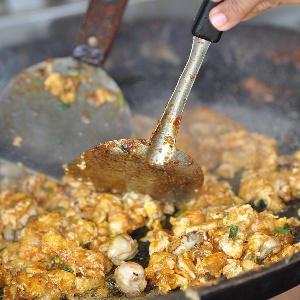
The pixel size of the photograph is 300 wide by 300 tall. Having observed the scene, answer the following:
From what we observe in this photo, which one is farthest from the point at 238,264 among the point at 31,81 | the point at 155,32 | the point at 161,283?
the point at 155,32

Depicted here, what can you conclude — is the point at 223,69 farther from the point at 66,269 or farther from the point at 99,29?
the point at 66,269

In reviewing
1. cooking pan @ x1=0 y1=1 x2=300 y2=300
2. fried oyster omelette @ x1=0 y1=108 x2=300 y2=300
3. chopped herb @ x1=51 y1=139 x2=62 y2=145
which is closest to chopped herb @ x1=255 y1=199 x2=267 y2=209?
fried oyster omelette @ x1=0 y1=108 x2=300 y2=300

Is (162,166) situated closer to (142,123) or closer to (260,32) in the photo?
(142,123)

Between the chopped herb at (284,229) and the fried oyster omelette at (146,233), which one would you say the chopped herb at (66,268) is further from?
the chopped herb at (284,229)

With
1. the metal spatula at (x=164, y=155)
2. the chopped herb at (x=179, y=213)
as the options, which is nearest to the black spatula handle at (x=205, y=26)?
the metal spatula at (x=164, y=155)

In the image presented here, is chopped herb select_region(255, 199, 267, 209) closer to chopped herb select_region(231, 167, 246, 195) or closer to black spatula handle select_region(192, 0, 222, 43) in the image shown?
chopped herb select_region(231, 167, 246, 195)

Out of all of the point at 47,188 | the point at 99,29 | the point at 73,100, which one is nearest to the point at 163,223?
the point at 47,188
